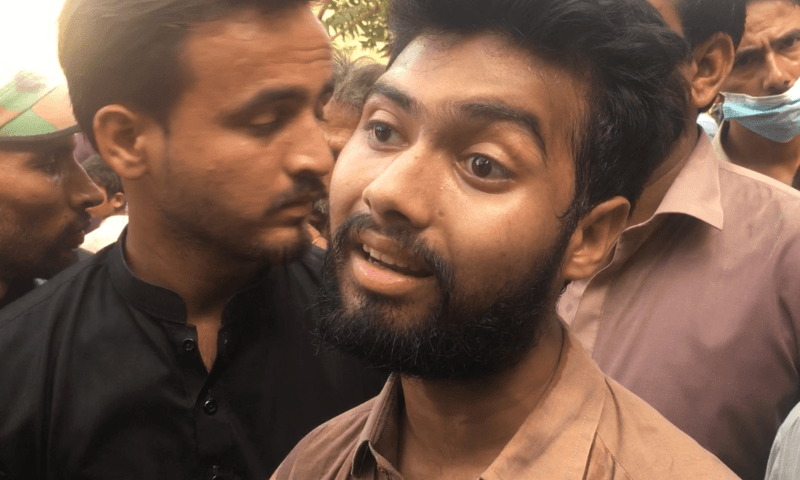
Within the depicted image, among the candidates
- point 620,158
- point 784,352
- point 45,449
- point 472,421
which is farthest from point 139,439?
point 784,352

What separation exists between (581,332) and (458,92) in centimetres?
133

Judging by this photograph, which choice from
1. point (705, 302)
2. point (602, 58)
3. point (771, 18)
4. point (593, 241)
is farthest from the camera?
point (771, 18)

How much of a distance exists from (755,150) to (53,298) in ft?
14.9

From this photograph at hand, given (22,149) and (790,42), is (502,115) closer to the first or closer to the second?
(22,149)

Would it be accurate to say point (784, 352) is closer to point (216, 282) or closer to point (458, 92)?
point (458, 92)

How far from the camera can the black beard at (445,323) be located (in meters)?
1.62

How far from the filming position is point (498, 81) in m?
1.62

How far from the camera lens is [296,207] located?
2256 mm

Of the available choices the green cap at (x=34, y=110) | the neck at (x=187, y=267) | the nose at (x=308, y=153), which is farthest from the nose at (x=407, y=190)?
the green cap at (x=34, y=110)

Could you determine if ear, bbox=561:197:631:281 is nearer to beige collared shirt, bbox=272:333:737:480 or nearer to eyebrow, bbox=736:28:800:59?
beige collared shirt, bbox=272:333:737:480

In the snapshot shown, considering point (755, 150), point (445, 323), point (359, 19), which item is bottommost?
point (359, 19)

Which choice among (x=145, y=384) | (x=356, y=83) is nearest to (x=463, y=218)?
(x=145, y=384)

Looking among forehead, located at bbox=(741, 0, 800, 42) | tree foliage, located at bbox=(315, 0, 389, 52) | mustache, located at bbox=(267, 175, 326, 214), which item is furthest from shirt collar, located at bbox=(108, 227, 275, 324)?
tree foliage, located at bbox=(315, 0, 389, 52)

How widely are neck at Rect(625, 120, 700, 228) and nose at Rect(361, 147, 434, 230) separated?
1306 millimetres
